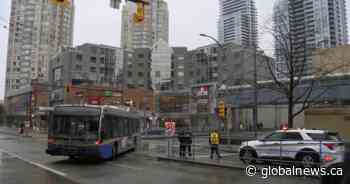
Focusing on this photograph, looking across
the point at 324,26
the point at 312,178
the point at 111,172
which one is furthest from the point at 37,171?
the point at 324,26

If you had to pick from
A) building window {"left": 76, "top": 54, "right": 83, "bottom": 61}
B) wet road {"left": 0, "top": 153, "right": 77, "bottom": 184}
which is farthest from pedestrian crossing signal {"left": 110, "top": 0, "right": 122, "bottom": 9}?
building window {"left": 76, "top": 54, "right": 83, "bottom": 61}

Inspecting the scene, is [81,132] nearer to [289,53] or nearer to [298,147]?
[298,147]

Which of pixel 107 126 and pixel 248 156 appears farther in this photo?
pixel 107 126

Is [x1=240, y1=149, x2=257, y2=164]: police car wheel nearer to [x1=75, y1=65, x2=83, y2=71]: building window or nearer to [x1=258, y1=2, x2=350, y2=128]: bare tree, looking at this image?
[x1=258, y1=2, x2=350, y2=128]: bare tree

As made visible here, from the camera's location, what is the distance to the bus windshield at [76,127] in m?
15.4

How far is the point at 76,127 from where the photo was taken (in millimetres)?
15516

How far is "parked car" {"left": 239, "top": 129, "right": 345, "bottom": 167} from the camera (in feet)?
43.3

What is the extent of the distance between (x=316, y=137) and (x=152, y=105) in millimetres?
73821

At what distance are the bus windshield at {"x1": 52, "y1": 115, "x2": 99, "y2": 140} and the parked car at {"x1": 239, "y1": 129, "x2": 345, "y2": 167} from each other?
7.26 metres

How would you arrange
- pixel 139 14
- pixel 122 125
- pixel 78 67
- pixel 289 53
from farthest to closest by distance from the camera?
pixel 78 67 < pixel 289 53 < pixel 122 125 < pixel 139 14

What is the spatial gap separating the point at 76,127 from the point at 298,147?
10.0m

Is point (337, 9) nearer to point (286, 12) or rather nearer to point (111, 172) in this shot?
point (286, 12)

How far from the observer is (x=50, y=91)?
83.2m

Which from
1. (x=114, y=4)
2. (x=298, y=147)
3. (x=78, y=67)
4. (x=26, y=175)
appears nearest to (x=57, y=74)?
(x=78, y=67)
